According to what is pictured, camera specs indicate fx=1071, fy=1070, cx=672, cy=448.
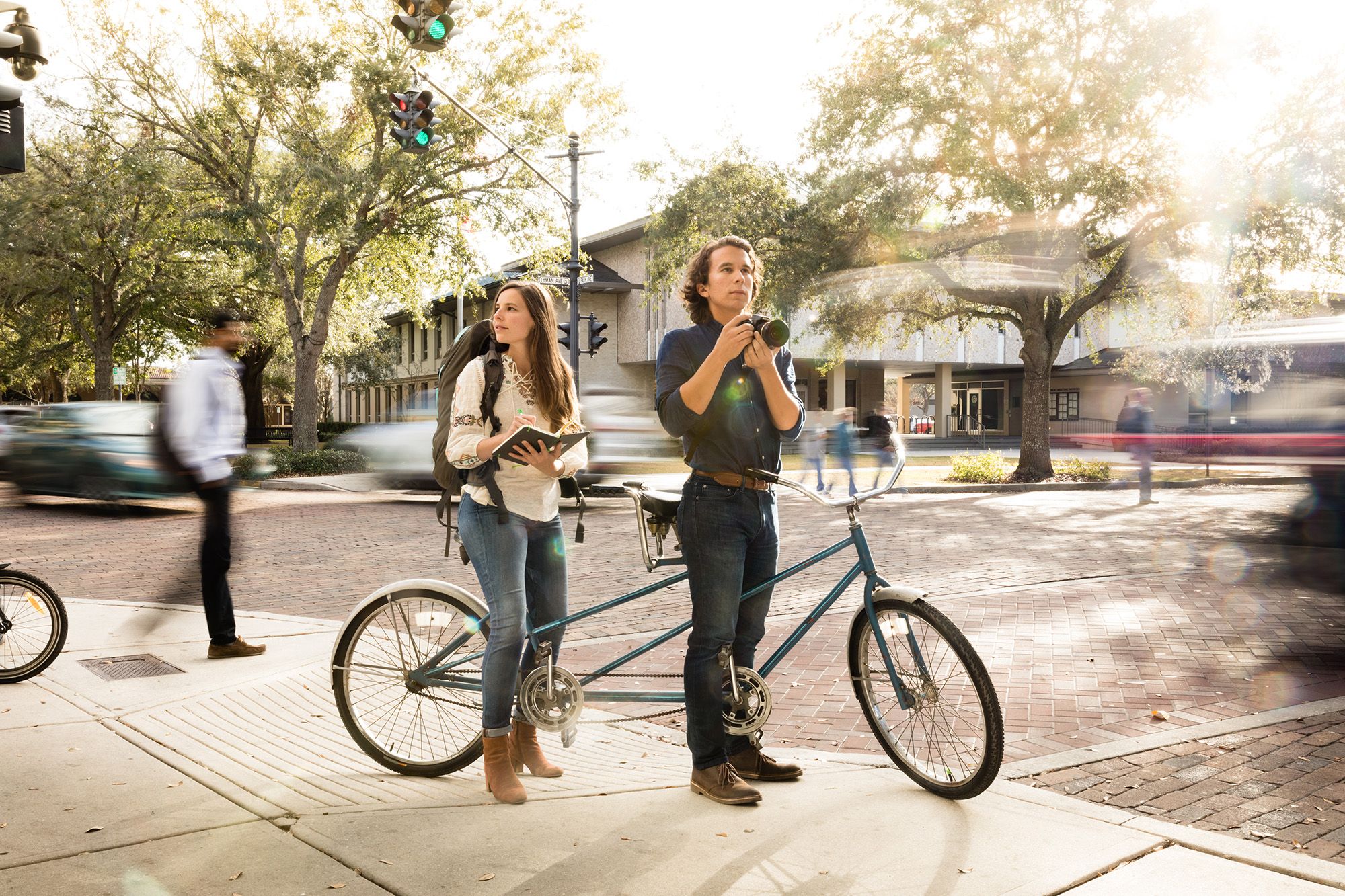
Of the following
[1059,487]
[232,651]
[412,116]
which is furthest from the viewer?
[1059,487]

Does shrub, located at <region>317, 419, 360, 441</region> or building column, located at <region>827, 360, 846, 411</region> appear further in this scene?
building column, located at <region>827, 360, 846, 411</region>

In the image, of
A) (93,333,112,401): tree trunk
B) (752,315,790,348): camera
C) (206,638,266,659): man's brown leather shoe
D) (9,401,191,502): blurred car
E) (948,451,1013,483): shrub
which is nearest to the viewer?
(752,315,790,348): camera

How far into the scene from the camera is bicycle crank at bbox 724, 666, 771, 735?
3715 millimetres

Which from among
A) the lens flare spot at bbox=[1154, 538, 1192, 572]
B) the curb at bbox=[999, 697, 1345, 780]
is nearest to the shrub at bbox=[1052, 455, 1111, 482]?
the lens flare spot at bbox=[1154, 538, 1192, 572]

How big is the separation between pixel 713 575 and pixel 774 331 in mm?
→ 896

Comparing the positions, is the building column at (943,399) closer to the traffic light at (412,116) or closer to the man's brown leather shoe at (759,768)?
the traffic light at (412,116)

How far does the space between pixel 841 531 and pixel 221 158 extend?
18564 mm

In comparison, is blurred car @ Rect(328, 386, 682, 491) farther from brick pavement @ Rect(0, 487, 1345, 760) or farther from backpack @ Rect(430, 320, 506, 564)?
backpack @ Rect(430, 320, 506, 564)

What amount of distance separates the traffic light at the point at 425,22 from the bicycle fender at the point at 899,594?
6.92 m

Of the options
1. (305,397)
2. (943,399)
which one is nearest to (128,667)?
(305,397)

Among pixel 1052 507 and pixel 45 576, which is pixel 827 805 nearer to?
pixel 45 576

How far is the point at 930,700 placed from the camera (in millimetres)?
3674

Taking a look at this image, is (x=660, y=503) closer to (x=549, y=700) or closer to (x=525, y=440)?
(x=525, y=440)

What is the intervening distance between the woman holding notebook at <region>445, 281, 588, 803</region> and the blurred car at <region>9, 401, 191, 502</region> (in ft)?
37.2
